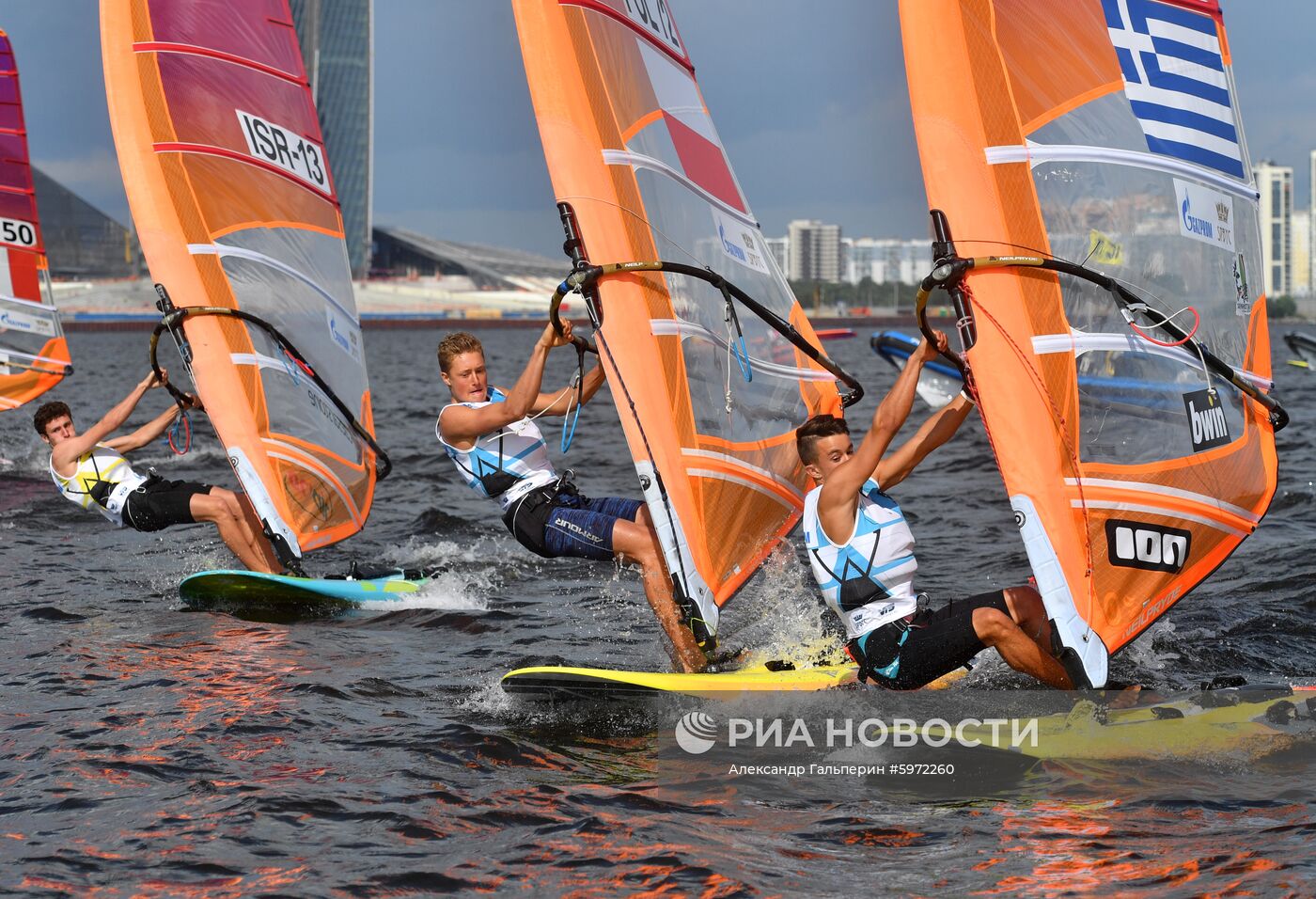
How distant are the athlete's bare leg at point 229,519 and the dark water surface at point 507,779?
23.4 inches

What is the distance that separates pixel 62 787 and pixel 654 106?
4.00 m

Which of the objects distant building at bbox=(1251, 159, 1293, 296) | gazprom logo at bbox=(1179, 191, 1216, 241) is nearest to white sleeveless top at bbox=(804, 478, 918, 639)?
gazprom logo at bbox=(1179, 191, 1216, 241)

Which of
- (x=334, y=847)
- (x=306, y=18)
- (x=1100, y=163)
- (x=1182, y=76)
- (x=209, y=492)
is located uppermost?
(x=306, y=18)

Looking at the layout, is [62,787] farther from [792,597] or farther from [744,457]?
[792,597]

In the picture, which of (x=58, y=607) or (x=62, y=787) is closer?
(x=62, y=787)

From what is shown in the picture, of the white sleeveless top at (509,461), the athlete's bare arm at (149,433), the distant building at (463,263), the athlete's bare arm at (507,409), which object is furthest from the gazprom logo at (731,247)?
the distant building at (463,263)

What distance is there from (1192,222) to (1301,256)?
193 metres

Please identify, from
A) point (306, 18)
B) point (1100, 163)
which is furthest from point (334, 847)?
point (306, 18)

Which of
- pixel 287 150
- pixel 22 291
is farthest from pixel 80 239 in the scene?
pixel 287 150

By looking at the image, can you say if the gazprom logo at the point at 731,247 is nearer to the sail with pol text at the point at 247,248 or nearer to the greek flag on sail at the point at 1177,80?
the greek flag on sail at the point at 1177,80

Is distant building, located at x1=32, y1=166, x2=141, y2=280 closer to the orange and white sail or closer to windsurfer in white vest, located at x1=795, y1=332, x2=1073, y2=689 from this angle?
the orange and white sail

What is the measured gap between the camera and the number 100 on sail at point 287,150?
980cm

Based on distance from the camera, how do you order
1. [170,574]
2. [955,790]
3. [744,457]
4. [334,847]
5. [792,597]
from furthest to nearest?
[170,574] < [792,597] < [744,457] < [955,790] < [334,847]

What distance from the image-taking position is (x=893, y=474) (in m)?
5.68
